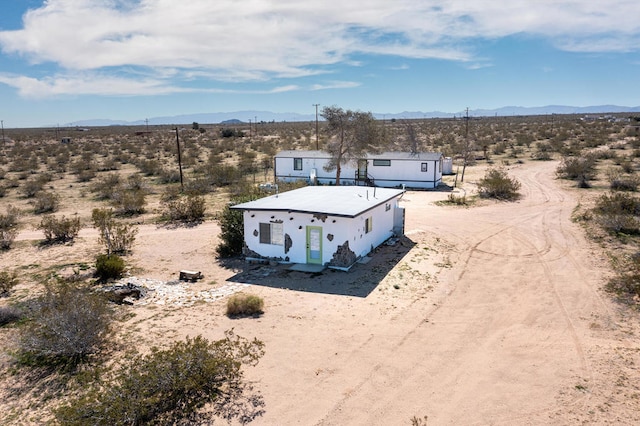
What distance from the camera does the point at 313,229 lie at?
18344 millimetres

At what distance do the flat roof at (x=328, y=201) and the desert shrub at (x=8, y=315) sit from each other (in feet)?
27.2

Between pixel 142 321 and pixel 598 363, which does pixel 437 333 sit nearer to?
pixel 598 363

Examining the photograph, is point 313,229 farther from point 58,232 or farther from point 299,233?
point 58,232

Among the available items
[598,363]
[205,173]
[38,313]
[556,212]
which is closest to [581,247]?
[556,212]

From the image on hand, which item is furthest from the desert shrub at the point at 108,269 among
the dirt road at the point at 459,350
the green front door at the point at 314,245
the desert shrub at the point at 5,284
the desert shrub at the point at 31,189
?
the desert shrub at the point at 31,189

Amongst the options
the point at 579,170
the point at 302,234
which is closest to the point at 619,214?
the point at 579,170

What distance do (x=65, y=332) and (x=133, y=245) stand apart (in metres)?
11.0

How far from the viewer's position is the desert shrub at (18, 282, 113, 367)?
11.4 meters

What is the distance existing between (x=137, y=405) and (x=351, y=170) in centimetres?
3199

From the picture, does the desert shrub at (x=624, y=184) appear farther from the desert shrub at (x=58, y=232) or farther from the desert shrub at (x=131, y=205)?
the desert shrub at (x=58, y=232)

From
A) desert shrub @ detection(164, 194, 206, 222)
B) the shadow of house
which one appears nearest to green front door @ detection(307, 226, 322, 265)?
the shadow of house

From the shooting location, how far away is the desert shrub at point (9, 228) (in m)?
21.9

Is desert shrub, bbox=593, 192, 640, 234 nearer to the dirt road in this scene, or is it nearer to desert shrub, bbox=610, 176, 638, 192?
the dirt road

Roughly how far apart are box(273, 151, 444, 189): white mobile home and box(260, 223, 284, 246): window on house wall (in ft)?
65.9
